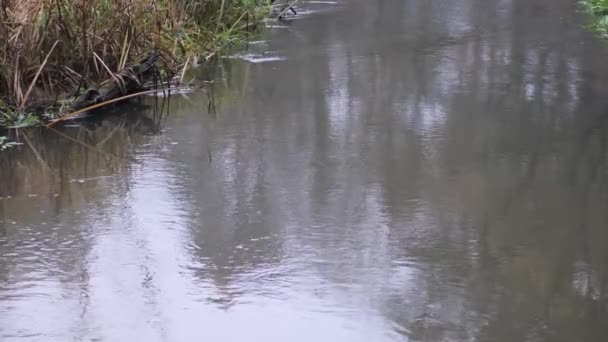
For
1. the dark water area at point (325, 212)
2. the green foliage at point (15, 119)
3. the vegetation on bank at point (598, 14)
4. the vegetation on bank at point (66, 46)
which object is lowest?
the dark water area at point (325, 212)

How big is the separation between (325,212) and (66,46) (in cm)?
406

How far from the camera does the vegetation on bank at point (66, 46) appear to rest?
8492 millimetres

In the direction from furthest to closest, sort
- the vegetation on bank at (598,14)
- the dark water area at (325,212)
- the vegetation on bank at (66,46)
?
the vegetation on bank at (598,14) < the vegetation on bank at (66,46) < the dark water area at (325,212)

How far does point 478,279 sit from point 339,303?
2.54ft

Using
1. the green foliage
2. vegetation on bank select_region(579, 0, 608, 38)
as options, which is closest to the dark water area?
the green foliage

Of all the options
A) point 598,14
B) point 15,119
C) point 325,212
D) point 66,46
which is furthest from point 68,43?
point 598,14

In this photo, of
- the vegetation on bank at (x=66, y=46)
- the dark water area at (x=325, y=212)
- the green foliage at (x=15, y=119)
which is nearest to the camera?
the dark water area at (x=325, y=212)

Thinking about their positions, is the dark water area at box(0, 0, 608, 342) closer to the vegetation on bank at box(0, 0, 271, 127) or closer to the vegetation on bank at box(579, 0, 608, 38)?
the vegetation on bank at box(0, 0, 271, 127)

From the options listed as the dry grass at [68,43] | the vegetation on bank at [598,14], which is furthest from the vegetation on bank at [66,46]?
the vegetation on bank at [598,14]

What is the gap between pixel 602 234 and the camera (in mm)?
5652

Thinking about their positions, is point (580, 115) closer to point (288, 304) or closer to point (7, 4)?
point (288, 304)

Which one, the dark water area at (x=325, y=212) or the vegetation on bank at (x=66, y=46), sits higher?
the vegetation on bank at (x=66, y=46)

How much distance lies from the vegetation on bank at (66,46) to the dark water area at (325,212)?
0.58 metres

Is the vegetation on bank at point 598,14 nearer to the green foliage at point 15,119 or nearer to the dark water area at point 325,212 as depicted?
the dark water area at point 325,212
